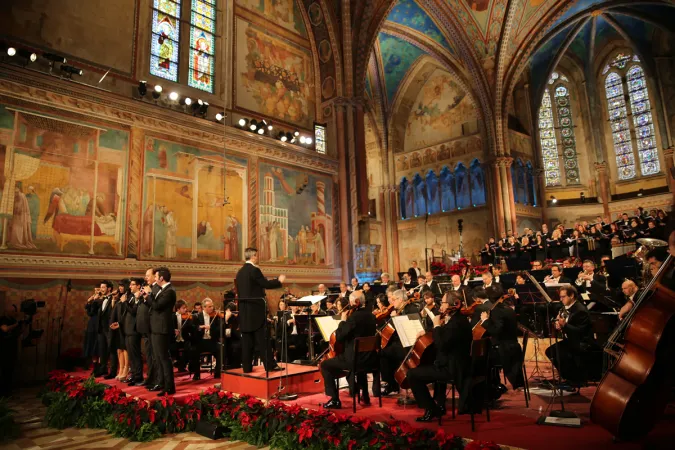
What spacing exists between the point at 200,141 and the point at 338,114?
5953 mm

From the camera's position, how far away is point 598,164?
83.6 feet

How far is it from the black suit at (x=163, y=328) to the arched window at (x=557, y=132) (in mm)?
25152

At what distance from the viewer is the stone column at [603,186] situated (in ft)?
81.7

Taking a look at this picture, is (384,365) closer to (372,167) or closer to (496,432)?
(496,432)

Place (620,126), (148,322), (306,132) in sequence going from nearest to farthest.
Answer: (148,322) → (306,132) → (620,126)

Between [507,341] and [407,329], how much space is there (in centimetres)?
144

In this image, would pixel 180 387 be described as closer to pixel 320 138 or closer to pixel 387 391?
pixel 387 391

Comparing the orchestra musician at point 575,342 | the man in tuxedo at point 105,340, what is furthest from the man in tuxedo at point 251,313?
the orchestra musician at point 575,342

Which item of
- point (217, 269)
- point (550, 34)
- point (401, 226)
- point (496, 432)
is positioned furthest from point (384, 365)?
point (550, 34)

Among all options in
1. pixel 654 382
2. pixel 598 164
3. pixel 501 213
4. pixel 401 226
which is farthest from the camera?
pixel 401 226

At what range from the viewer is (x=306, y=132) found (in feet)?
56.5

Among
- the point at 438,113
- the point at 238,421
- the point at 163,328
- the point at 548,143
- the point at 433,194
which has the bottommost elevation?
the point at 238,421

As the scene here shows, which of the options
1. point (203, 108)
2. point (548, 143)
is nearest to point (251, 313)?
point (203, 108)

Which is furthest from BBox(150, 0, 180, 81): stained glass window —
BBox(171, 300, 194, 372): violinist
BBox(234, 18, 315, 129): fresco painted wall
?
BBox(171, 300, 194, 372): violinist
